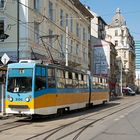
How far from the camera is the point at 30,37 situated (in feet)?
131

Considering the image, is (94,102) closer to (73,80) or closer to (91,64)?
(73,80)

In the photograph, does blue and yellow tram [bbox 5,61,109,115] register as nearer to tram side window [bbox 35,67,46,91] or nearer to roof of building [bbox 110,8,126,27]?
tram side window [bbox 35,67,46,91]

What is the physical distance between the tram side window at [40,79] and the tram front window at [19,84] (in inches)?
14.4

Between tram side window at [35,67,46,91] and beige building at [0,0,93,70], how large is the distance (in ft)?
28.6

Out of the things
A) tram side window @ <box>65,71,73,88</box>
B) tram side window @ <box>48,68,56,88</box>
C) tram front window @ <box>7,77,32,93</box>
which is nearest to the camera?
tram front window @ <box>7,77,32,93</box>

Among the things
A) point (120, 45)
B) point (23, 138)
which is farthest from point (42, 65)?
point (120, 45)

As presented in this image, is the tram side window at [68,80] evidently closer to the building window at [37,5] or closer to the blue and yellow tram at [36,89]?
the blue and yellow tram at [36,89]

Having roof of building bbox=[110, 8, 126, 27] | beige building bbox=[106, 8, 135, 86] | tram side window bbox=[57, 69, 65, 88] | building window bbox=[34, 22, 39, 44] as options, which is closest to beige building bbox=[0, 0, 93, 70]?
building window bbox=[34, 22, 39, 44]

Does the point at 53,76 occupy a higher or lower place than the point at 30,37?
lower

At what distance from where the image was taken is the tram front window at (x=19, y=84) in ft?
73.0

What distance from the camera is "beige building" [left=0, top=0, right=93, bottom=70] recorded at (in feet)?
129

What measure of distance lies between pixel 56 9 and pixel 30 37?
954 centimetres

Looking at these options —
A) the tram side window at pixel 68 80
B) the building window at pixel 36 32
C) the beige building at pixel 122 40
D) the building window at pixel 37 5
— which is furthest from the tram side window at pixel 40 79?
the beige building at pixel 122 40

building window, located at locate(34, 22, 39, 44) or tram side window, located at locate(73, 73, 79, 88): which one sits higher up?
building window, located at locate(34, 22, 39, 44)
